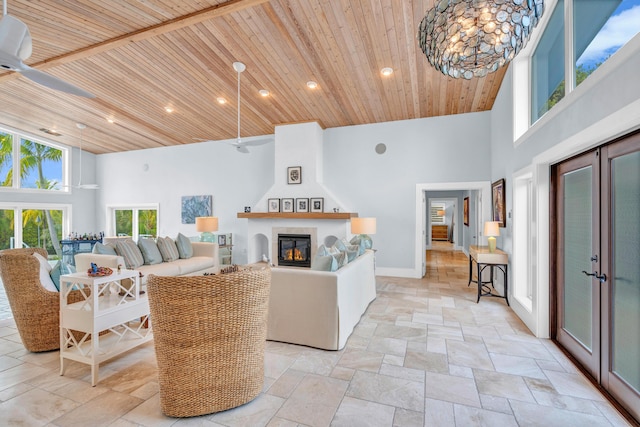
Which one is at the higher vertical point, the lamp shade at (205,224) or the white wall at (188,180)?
the white wall at (188,180)

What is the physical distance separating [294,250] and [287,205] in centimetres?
102

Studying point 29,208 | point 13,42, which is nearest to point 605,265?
point 13,42

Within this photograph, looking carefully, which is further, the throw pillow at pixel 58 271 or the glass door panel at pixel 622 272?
the throw pillow at pixel 58 271

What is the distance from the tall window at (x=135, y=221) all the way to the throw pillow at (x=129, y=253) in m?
4.25

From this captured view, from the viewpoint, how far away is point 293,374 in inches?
96.2

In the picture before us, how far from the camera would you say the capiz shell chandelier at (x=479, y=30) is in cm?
140

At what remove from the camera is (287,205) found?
6691mm

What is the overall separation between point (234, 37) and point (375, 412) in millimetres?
4422

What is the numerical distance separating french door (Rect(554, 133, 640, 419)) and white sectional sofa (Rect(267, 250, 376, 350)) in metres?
2.02

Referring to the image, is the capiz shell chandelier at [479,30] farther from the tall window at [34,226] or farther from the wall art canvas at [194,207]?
the tall window at [34,226]

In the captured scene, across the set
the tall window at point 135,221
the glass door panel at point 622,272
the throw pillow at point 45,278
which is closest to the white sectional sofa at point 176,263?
the throw pillow at point 45,278

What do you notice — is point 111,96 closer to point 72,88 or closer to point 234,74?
point 234,74

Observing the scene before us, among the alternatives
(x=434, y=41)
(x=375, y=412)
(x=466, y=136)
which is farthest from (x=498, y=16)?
(x=466, y=136)

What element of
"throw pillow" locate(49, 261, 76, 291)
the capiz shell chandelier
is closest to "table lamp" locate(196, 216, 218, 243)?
"throw pillow" locate(49, 261, 76, 291)
